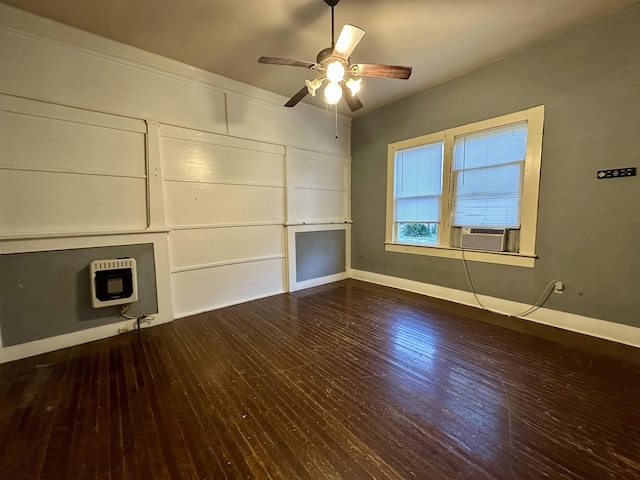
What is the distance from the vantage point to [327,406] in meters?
1.80

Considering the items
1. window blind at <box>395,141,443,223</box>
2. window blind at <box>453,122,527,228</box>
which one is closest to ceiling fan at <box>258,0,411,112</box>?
window blind at <box>453,122,527,228</box>

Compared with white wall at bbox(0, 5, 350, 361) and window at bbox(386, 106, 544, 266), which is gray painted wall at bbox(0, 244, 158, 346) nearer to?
white wall at bbox(0, 5, 350, 361)

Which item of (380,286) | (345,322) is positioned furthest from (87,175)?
A: (380,286)

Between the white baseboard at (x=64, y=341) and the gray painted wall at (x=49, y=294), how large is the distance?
0.14ft

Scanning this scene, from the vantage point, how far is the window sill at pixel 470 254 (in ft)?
10.5

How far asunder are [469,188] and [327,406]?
3.23 m

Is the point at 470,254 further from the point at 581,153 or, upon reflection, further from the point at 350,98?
the point at 350,98

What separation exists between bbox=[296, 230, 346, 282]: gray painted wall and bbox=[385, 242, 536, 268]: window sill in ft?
3.09

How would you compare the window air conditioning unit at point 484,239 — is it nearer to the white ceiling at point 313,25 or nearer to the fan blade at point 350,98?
the white ceiling at point 313,25

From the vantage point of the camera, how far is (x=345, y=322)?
3.19m

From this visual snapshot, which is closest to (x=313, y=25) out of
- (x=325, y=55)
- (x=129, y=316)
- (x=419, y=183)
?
(x=325, y=55)

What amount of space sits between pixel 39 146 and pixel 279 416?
3.12m

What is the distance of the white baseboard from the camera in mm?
2416

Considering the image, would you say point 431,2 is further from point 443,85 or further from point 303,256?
point 303,256
